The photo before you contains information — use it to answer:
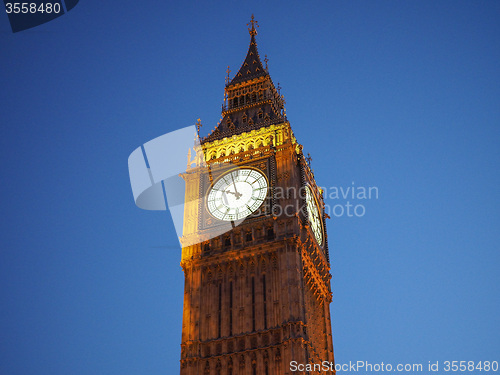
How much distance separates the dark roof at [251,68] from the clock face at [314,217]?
57.2 ft

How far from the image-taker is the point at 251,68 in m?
88.1

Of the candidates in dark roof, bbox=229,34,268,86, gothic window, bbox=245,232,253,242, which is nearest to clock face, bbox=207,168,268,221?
gothic window, bbox=245,232,253,242

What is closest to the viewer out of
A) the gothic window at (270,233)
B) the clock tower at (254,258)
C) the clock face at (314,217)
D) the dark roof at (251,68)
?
the clock tower at (254,258)

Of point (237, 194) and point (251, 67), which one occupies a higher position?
point (251, 67)

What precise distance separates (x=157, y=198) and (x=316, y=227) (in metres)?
15.4

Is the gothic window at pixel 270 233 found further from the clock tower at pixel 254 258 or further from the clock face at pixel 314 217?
the clock face at pixel 314 217

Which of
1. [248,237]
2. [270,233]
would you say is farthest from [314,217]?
[248,237]

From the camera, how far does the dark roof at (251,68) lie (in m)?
86.2

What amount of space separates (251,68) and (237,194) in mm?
21911

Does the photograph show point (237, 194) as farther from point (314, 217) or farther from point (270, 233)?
point (314, 217)

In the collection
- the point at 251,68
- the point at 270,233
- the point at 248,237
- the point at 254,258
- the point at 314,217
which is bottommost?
the point at 254,258

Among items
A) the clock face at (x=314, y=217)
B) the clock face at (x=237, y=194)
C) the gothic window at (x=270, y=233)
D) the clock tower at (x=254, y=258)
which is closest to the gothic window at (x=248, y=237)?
the clock tower at (x=254, y=258)

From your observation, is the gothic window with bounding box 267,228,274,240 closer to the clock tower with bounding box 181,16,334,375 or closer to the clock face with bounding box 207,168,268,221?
the clock tower with bounding box 181,16,334,375

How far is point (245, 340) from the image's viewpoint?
62781mm
